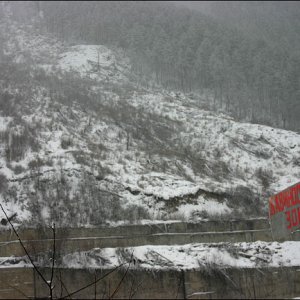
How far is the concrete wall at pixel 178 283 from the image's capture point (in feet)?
55.8

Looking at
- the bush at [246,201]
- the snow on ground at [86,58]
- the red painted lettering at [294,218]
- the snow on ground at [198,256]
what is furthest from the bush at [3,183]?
the snow on ground at [86,58]

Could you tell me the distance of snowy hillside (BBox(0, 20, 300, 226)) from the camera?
25.7 m

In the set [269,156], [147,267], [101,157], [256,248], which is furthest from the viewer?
[269,156]

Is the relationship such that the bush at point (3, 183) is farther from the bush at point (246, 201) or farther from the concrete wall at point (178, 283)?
the bush at point (246, 201)

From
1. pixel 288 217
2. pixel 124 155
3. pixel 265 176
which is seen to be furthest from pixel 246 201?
pixel 288 217

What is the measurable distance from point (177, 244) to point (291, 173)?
949 cm

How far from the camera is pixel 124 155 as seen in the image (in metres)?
31.2

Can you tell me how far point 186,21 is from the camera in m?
56.3

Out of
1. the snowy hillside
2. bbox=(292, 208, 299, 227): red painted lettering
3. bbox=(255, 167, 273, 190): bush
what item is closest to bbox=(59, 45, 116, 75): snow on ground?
the snowy hillside

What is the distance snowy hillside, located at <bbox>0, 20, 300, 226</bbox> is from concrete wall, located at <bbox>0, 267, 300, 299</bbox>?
5.48 meters

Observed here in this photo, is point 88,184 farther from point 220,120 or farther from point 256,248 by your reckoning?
point 220,120

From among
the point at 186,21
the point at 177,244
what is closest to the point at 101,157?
the point at 177,244

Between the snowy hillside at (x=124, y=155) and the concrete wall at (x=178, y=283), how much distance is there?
5485 mm

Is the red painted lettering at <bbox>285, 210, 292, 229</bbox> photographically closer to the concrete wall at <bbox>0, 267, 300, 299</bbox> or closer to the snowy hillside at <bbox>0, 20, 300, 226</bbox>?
the concrete wall at <bbox>0, 267, 300, 299</bbox>
